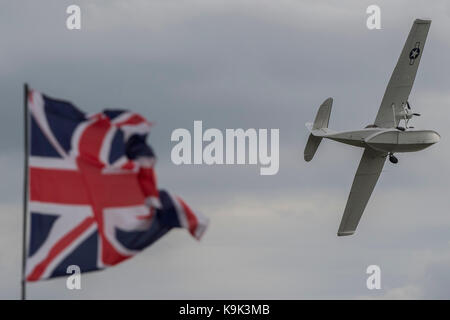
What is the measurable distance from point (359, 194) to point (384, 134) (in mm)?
14815

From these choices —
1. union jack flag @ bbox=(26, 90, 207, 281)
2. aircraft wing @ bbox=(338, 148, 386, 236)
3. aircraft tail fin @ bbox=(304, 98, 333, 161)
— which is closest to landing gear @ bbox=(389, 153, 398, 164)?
aircraft tail fin @ bbox=(304, 98, 333, 161)

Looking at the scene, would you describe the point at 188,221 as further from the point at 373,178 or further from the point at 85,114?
the point at 373,178

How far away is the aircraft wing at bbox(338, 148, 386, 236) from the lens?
85.6 metres

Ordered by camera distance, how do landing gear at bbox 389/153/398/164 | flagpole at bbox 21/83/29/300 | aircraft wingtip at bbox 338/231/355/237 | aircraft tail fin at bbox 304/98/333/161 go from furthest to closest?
aircraft wingtip at bbox 338/231/355/237 → aircraft tail fin at bbox 304/98/333/161 → landing gear at bbox 389/153/398/164 → flagpole at bbox 21/83/29/300

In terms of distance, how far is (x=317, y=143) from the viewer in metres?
78.1

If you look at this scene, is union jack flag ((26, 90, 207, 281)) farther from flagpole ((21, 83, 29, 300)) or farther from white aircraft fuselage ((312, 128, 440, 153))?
white aircraft fuselage ((312, 128, 440, 153))

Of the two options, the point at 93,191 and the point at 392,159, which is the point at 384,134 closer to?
the point at 392,159

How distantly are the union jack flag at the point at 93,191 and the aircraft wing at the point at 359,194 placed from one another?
48.7 meters

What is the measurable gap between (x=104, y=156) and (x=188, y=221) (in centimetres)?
281

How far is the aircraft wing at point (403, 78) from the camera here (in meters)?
77.1

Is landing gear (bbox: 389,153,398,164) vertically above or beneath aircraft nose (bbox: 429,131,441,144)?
beneath

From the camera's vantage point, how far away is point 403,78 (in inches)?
3091

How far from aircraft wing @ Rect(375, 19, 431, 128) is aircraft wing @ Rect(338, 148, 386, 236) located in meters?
7.93
